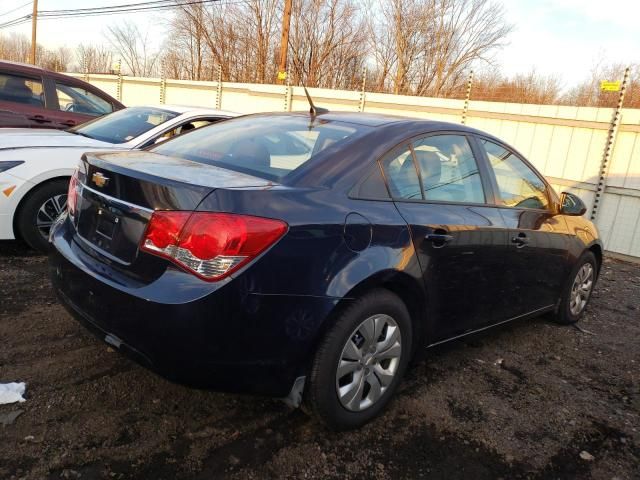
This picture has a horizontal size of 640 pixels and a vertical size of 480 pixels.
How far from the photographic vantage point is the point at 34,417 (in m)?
2.46

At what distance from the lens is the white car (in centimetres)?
434

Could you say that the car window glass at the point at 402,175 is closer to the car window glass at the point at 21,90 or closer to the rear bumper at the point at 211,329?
the rear bumper at the point at 211,329

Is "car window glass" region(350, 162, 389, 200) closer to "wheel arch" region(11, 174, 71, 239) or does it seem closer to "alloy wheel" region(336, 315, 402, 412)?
"alloy wheel" region(336, 315, 402, 412)

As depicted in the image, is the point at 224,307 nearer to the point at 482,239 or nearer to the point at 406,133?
the point at 406,133

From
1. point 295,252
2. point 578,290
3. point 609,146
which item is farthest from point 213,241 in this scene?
point 609,146

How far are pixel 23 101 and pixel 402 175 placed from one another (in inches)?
220

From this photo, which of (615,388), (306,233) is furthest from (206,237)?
(615,388)

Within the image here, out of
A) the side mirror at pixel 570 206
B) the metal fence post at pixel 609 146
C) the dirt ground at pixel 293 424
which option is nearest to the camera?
the dirt ground at pixel 293 424

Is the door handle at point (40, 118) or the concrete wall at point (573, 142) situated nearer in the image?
the door handle at point (40, 118)

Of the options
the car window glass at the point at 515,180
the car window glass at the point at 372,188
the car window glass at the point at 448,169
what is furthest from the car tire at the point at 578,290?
the car window glass at the point at 372,188

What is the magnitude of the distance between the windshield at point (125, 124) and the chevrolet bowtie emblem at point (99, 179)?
9.25 feet

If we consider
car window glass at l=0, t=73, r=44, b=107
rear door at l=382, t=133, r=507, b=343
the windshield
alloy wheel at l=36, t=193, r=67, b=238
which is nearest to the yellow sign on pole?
rear door at l=382, t=133, r=507, b=343

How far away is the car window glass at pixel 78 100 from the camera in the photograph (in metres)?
6.65

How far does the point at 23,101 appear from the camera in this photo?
637cm
